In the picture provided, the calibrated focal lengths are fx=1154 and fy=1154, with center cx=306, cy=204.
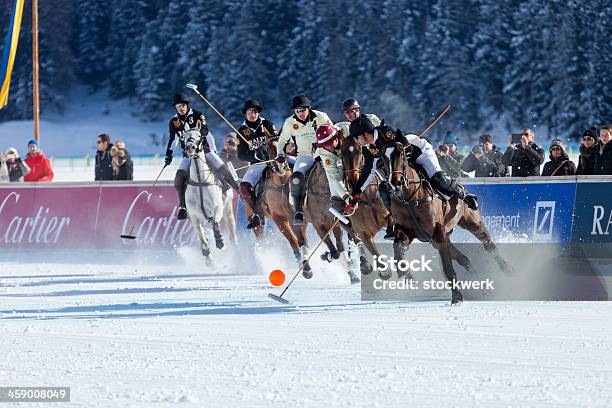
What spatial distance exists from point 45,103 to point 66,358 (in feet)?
319

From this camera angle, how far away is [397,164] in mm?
12070

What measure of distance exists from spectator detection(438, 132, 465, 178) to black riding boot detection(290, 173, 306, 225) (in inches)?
176

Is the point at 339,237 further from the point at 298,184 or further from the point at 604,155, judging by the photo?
the point at 604,155

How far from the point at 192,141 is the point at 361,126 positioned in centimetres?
542

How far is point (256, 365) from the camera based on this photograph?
8734 millimetres

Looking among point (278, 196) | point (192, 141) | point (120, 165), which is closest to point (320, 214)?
point (278, 196)

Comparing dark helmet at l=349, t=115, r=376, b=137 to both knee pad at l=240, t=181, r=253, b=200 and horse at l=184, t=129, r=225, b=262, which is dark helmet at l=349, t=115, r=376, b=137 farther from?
horse at l=184, t=129, r=225, b=262

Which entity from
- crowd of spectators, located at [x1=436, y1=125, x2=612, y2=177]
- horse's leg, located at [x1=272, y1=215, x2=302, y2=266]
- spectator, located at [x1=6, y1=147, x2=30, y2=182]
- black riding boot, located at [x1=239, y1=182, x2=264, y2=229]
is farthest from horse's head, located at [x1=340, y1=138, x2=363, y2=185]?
spectator, located at [x1=6, y1=147, x2=30, y2=182]

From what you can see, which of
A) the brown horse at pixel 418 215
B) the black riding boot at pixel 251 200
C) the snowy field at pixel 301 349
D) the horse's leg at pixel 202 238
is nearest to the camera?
the snowy field at pixel 301 349

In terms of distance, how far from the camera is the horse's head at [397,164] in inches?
473

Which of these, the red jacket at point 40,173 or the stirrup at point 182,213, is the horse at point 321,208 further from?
the red jacket at point 40,173

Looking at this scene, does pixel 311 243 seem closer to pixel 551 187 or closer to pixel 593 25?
pixel 551 187

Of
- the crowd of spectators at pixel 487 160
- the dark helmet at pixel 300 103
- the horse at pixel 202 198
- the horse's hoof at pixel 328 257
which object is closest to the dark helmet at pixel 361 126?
the dark helmet at pixel 300 103

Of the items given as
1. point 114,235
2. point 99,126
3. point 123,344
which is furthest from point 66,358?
point 99,126
